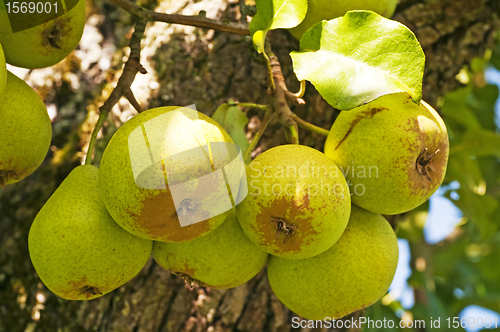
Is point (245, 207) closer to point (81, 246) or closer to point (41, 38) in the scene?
point (81, 246)

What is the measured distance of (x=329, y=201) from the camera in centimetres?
88

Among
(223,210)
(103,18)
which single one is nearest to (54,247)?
(223,210)

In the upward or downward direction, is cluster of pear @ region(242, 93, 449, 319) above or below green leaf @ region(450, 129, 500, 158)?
above

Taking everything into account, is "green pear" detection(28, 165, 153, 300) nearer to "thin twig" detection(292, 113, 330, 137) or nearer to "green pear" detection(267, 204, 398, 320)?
"green pear" detection(267, 204, 398, 320)

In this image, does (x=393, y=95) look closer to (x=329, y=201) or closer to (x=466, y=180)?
(x=329, y=201)

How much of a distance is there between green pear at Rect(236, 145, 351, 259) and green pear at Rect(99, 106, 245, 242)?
0.19ft

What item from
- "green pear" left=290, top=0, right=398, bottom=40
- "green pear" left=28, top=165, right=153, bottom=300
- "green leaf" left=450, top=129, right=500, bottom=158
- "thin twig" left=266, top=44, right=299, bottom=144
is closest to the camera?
"green pear" left=28, top=165, right=153, bottom=300

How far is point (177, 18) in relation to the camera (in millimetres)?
1110

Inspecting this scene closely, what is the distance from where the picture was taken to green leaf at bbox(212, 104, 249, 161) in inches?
49.4

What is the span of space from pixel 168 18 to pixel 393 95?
607mm

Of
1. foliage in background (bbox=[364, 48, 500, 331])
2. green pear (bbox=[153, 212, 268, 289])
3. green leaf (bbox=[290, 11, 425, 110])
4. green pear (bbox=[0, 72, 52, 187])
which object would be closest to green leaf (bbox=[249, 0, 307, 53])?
green leaf (bbox=[290, 11, 425, 110])

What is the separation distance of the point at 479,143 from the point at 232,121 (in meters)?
1.47

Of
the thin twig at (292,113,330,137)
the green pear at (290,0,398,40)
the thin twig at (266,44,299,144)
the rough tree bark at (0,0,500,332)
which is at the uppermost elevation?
the green pear at (290,0,398,40)

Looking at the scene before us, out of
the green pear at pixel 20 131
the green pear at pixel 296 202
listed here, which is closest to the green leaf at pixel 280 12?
the green pear at pixel 296 202
